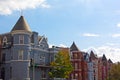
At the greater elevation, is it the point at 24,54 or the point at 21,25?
the point at 21,25

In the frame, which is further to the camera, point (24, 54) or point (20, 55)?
point (24, 54)

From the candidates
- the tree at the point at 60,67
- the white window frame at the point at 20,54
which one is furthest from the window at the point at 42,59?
the white window frame at the point at 20,54

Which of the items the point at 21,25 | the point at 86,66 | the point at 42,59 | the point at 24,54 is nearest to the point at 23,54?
the point at 24,54

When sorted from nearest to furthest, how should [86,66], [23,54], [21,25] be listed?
1. [23,54]
2. [21,25]
3. [86,66]

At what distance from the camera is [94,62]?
370 ft

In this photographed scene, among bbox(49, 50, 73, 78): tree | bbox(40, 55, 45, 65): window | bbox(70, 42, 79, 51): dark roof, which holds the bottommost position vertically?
bbox(49, 50, 73, 78): tree

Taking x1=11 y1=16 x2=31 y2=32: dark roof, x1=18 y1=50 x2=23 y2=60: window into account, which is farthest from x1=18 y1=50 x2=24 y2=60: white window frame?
x1=11 y1=16 x2=31 y2=32: dark roof

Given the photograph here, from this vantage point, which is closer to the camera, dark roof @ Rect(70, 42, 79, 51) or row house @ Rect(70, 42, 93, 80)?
row house @ Rect(70, 42, 93, 80)

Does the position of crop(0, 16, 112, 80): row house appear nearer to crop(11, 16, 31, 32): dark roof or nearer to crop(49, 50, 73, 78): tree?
crop(11, 16, 31, 32): dark roof

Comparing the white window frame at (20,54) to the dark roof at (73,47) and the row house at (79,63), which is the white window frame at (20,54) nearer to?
the row house at (79,63)

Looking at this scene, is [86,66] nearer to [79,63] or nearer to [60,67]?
[79,63]

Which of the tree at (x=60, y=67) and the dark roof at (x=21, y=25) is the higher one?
the dark roof at (x=21, y=25)

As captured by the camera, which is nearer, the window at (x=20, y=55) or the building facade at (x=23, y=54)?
the building facade at (x=23, y=54)

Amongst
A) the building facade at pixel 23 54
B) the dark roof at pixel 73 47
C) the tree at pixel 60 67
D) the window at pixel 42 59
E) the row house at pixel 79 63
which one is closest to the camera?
the building facade at pixel 23 54
